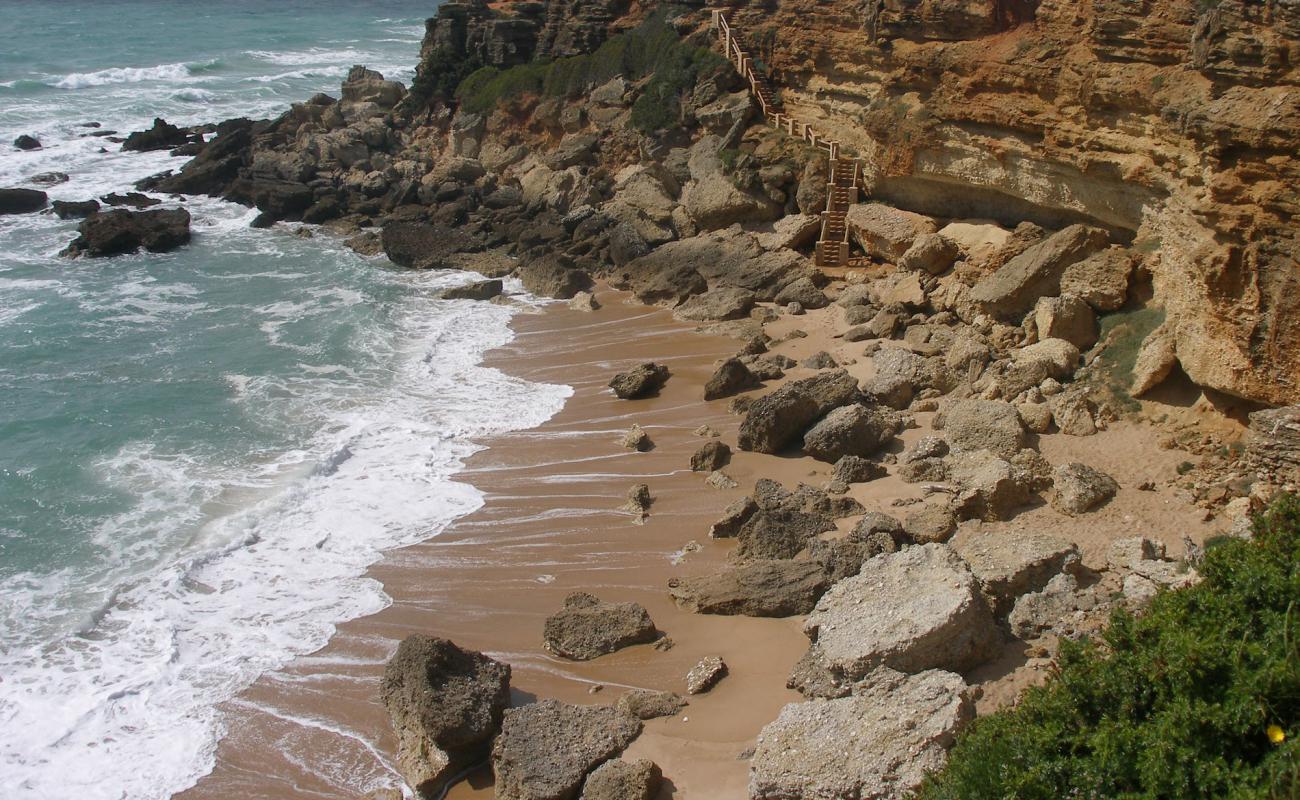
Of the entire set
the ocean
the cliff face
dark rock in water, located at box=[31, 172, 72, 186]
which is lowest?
the ocean

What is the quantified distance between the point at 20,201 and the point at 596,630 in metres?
30.8

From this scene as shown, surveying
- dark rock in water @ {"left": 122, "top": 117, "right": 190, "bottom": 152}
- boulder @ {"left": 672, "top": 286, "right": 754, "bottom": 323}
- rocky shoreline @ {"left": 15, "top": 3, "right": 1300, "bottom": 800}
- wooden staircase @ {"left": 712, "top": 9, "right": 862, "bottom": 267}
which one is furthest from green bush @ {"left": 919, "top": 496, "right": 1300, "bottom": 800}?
dark rock in water @ {"left": 122, "top": 117, "right": 190, "bottom": 152}

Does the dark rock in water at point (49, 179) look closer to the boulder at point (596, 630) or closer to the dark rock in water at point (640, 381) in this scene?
the dark rock in water at point (640, 381)

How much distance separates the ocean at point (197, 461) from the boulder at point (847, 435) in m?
5.22

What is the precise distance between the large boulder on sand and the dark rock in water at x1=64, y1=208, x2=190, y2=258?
26700 millimetres

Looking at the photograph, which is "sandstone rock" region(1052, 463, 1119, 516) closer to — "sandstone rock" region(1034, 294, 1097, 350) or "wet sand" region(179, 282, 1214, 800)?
"wet sand" region(179, 282, 1214, 800)

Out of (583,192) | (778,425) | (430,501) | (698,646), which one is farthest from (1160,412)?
(583,192)

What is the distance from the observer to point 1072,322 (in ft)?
57.0

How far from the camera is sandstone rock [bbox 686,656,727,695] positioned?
1130cm

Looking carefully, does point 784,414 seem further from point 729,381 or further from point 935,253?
point 935,253

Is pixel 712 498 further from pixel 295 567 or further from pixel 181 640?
pixel 181 640

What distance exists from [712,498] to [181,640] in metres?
7.25

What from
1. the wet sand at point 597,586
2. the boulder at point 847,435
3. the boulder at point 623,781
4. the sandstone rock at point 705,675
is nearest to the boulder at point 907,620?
the wet sand at point 597,586

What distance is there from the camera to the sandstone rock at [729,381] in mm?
18688
